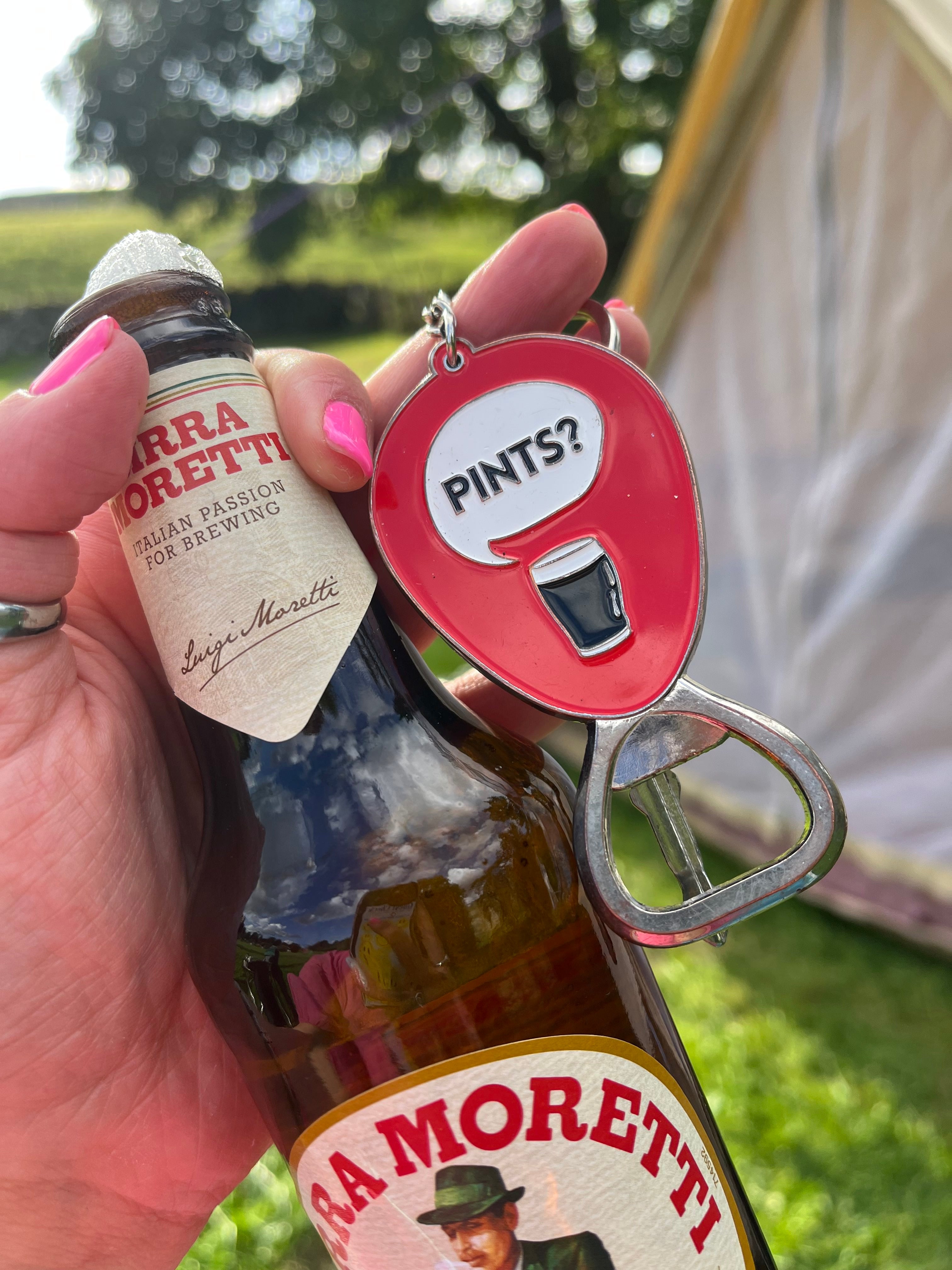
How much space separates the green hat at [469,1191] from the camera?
756mm

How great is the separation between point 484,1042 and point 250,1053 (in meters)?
0.21

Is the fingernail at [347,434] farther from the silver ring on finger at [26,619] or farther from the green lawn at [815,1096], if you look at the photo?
the green lawn at [815,1096]

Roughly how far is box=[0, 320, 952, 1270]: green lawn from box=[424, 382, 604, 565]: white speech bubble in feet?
4.98

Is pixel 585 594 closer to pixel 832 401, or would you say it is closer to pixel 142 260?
pixel 142 260

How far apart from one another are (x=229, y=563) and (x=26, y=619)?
20 centimetres

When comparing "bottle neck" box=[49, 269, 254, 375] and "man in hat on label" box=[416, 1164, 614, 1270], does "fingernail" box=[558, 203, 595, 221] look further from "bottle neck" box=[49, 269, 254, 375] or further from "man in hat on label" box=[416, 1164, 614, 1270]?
"man in hat on label" box=[416, 1164, 614, 1270]

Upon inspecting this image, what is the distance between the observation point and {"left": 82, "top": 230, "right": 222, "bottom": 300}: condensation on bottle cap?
2.81 ft

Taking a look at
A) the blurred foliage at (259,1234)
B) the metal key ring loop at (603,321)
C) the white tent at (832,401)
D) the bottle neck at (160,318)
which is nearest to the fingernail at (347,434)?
the bottle neck at (160,318)

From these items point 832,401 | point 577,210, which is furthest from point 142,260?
point 832,401

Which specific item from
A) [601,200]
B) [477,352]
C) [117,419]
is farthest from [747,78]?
[601,200]

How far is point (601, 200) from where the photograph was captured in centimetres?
1323

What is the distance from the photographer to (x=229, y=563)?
82 centimetres

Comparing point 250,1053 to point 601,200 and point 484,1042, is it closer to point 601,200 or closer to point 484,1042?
point 484,1042

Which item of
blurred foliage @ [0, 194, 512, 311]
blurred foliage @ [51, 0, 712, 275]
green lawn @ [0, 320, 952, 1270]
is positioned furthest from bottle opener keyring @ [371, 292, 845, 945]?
blurred foliage @ [51, 0, 712, 275]
